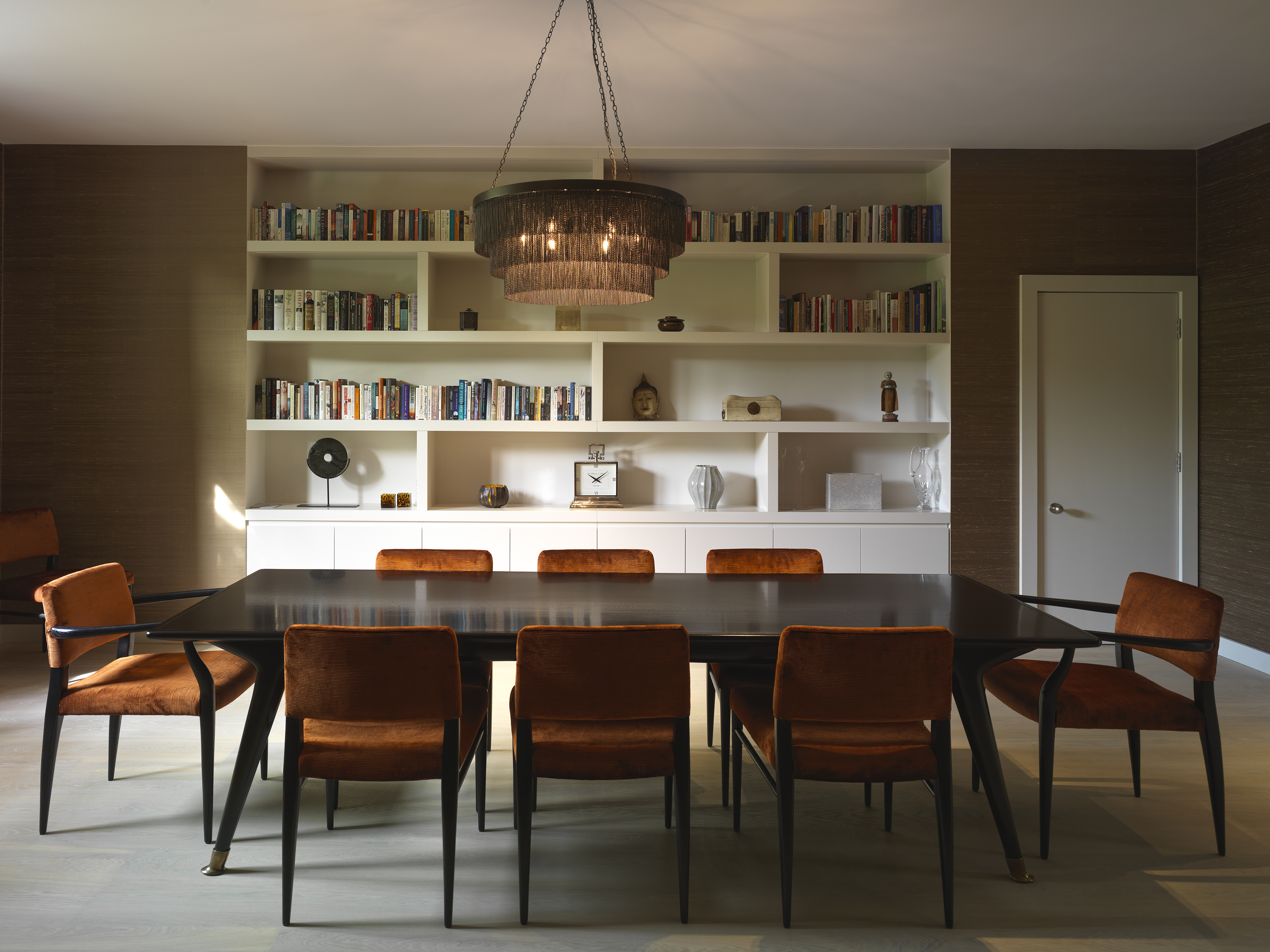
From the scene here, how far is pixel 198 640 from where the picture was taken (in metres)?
2.37

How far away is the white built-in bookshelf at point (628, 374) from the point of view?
16.8ft

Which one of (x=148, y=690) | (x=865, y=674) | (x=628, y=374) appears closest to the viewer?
(x=865, y=674)

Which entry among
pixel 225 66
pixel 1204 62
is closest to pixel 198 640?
pixel 225 66

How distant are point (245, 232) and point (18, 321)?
1363mm

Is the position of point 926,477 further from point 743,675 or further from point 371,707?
point 371,707

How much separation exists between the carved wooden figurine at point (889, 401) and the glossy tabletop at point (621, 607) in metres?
2.01

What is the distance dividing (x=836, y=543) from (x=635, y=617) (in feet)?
8.87

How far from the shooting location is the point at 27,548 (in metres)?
4.82

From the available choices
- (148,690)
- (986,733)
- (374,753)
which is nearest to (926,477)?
(986,733)

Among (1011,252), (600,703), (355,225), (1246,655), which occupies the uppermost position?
(355,225)

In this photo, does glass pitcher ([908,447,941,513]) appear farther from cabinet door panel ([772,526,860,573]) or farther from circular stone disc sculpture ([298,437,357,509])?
circular stone disc sculpture ([298,437,357,509])

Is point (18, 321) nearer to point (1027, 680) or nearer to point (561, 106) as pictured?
point (561, 106)

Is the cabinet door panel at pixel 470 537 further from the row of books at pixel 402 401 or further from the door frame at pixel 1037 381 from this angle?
the door frame at pixel 1037 381

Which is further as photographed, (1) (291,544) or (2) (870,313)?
(2) (870,313)
